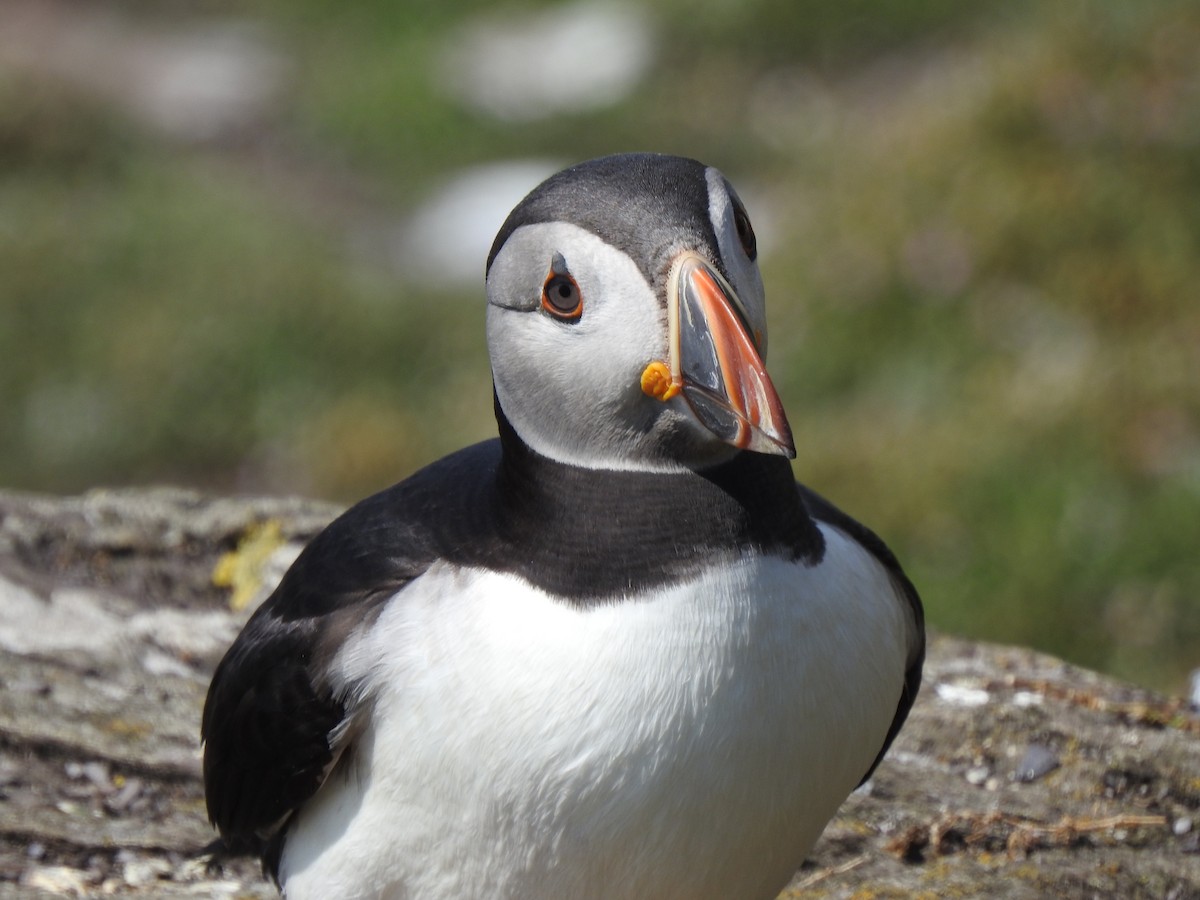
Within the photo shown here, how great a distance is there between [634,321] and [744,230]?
0.31m

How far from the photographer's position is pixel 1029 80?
823 cm

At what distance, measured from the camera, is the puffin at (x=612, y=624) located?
275 cm

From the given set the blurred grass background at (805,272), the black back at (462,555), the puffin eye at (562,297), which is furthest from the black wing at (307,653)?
the blurred grass background at (805,272)

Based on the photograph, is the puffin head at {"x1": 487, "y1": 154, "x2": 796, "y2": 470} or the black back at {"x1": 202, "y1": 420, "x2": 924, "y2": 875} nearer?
the puffin head at {"x1": 487, "y1": 154, "x2": 796, "y2": 470}

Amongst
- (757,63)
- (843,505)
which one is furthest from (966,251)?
(757,63)

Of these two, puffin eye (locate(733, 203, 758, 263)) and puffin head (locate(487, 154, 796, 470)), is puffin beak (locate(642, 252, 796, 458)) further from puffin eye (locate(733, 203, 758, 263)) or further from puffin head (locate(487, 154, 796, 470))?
puffin eye (locate(733, 203, 758, 263))

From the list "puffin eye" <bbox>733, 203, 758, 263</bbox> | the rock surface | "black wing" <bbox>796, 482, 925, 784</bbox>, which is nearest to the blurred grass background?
the rock surface

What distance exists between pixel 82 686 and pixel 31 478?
12.7 feet

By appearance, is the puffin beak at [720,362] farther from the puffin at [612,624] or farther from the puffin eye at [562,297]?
the puffin eye at [562,297]

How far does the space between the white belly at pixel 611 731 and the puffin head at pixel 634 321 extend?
288mm

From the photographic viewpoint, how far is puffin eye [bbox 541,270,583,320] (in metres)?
2.77

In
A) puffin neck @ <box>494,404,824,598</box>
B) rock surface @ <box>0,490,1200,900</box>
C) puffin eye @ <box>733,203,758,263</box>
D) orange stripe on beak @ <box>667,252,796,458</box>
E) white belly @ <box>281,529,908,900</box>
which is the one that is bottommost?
rock surface @ <box>0,490,1200,900</box>

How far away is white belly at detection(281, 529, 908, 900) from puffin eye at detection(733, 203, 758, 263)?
545 mm

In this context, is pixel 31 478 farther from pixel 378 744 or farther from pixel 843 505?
pixel 378 744
